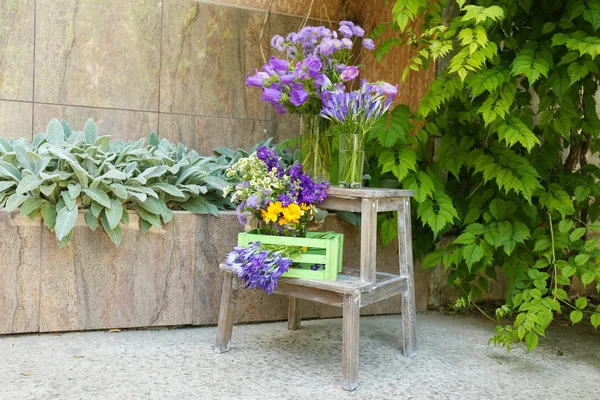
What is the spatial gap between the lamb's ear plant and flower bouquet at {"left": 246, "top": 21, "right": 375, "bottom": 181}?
72cm

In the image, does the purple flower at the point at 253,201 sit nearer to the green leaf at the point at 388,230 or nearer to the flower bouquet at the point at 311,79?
the flower bouquet at the point at 311,79

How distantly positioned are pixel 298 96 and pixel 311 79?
0.10 meters

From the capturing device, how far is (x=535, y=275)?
327 cm

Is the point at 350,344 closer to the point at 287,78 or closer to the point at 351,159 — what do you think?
the point at 351,159

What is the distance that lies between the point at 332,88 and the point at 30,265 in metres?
1.72

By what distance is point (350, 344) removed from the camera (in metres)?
2.74

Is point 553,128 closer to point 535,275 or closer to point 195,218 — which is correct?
point 535,275

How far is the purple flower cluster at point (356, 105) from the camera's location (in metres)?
2.89

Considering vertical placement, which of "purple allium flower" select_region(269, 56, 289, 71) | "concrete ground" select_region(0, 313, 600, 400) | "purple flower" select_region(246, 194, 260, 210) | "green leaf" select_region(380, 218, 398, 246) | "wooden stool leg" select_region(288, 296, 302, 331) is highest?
"purple allium flower" select_region(269, 56, 289, 71)

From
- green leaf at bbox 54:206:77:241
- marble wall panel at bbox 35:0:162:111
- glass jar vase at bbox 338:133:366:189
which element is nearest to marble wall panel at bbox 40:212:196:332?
green leaf at bbox 54:206:77:241

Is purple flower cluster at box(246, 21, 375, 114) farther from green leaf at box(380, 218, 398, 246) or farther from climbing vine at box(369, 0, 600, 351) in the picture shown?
green leaf at box(380, 218, 398, 246)

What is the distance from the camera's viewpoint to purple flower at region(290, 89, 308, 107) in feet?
9.54

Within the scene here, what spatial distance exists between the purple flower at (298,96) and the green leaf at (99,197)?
106 centimetres

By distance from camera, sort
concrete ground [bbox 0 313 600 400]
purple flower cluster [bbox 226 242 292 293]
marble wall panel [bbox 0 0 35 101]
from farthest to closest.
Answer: marble wall panel [bbox 0 0 35 101] < purple flower cluster [bbox 226 242 292 293] < concrete ground [bbox 0 313 600 400]
